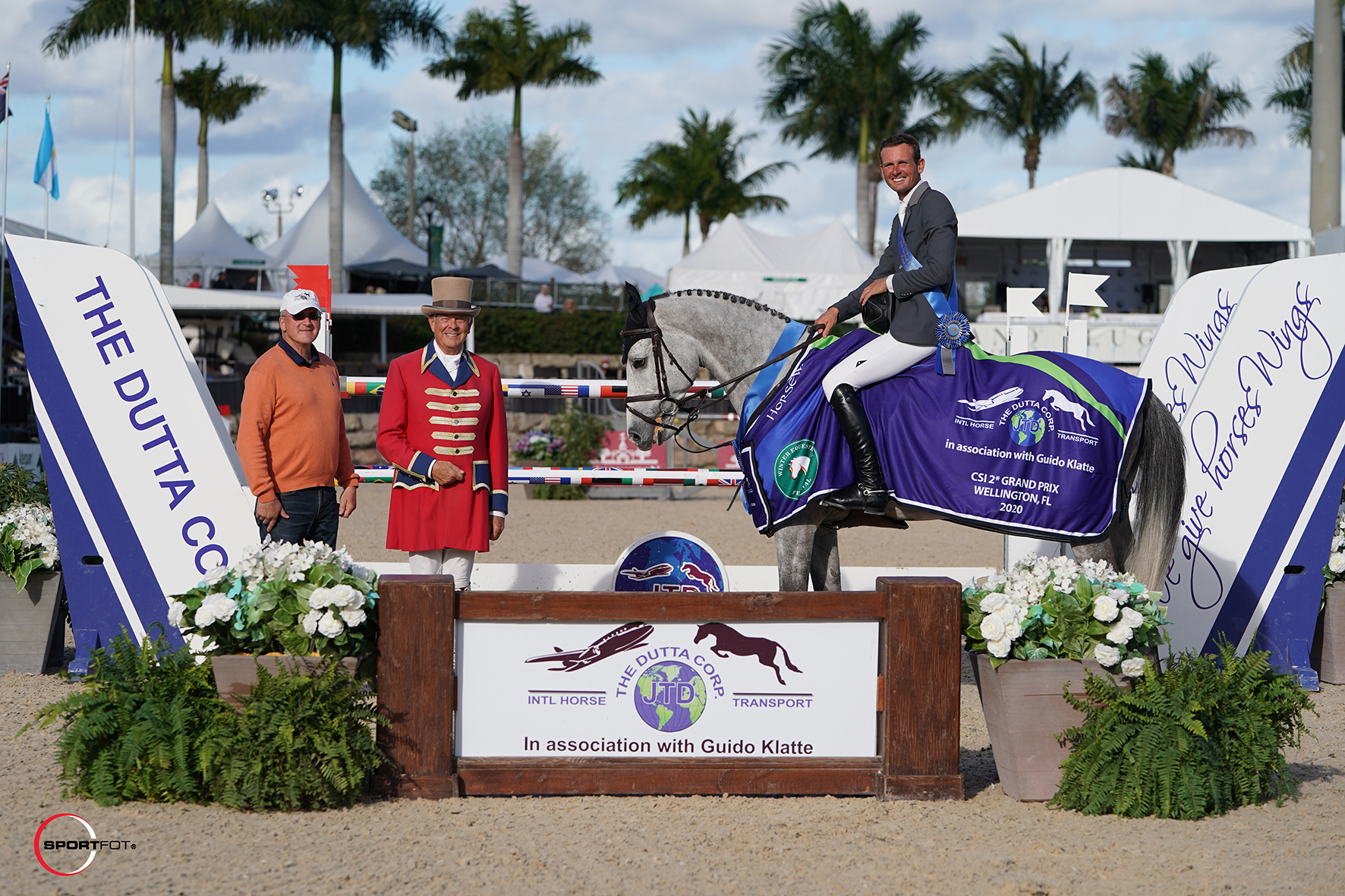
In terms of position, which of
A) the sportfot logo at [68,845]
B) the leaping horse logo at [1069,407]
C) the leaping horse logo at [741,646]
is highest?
the leaping horse logo at [1069,407]

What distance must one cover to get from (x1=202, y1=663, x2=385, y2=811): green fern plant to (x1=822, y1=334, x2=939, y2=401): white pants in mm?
2162

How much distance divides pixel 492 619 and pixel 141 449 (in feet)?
7.85

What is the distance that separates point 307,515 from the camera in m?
4.87

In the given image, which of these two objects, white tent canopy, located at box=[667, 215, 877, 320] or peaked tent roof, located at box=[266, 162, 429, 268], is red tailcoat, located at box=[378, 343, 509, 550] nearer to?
white tent canopy, located at box=[667, 215, 877, 320]

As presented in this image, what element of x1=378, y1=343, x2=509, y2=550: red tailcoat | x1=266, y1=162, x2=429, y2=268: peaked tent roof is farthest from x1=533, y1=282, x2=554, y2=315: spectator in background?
x1=378, y1=343, x2=509, y2=550: red tailcoat

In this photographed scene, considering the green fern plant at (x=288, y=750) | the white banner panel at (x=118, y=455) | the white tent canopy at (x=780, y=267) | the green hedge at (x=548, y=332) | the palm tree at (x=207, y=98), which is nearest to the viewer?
the green fern plant at (x=288, y=750)

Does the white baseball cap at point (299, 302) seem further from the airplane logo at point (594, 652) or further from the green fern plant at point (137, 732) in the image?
the airplane logo at point (594, 652)

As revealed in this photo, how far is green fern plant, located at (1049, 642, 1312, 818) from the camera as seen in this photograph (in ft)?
12.5

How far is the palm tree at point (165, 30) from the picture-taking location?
27.2 m

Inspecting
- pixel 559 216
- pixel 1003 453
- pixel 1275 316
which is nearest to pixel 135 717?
pixel 1003 453

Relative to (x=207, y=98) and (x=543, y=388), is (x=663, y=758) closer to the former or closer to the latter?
(x=543, y=388)

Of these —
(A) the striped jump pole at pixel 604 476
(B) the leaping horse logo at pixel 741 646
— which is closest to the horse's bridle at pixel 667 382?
(A) the striped jump pole at pixel 604 476

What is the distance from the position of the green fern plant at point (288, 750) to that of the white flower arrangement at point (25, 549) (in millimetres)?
2641

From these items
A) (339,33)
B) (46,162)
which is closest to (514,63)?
(339,33)
